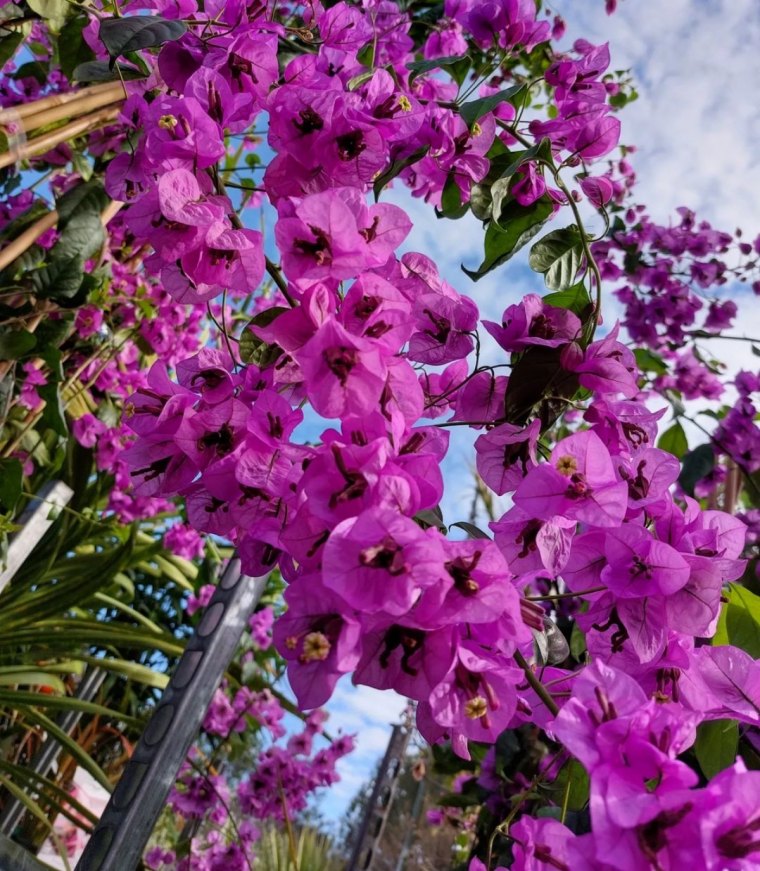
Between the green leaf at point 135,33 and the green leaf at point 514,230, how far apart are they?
27cm

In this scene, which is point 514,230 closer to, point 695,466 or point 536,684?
point 536,684

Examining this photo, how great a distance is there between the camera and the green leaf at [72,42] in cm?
78

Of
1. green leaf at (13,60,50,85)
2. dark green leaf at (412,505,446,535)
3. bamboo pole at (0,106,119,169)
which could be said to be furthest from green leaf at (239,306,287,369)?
green leaf at (13,60,50,85)

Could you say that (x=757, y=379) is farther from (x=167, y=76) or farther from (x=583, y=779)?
(x=167, y=76)

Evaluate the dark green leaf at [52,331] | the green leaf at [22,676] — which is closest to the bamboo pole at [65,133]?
the dark green leaf at [52,331]

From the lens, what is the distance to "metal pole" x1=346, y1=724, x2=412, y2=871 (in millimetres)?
2119

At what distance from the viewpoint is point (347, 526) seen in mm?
286

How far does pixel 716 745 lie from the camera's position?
45cm

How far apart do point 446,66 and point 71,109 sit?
482 mm

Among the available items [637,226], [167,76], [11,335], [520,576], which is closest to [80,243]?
[11,335]

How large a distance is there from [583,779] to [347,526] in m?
0.31

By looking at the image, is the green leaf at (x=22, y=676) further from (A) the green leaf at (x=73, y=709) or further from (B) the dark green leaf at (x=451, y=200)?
(B) the dark green leaf at (x=451, y=200)

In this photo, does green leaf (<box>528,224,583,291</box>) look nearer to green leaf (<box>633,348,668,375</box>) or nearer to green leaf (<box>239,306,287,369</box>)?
green leaf (<box>239,306,287,369</box>)

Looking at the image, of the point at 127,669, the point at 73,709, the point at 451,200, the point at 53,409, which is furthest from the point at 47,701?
the point at 451,200
